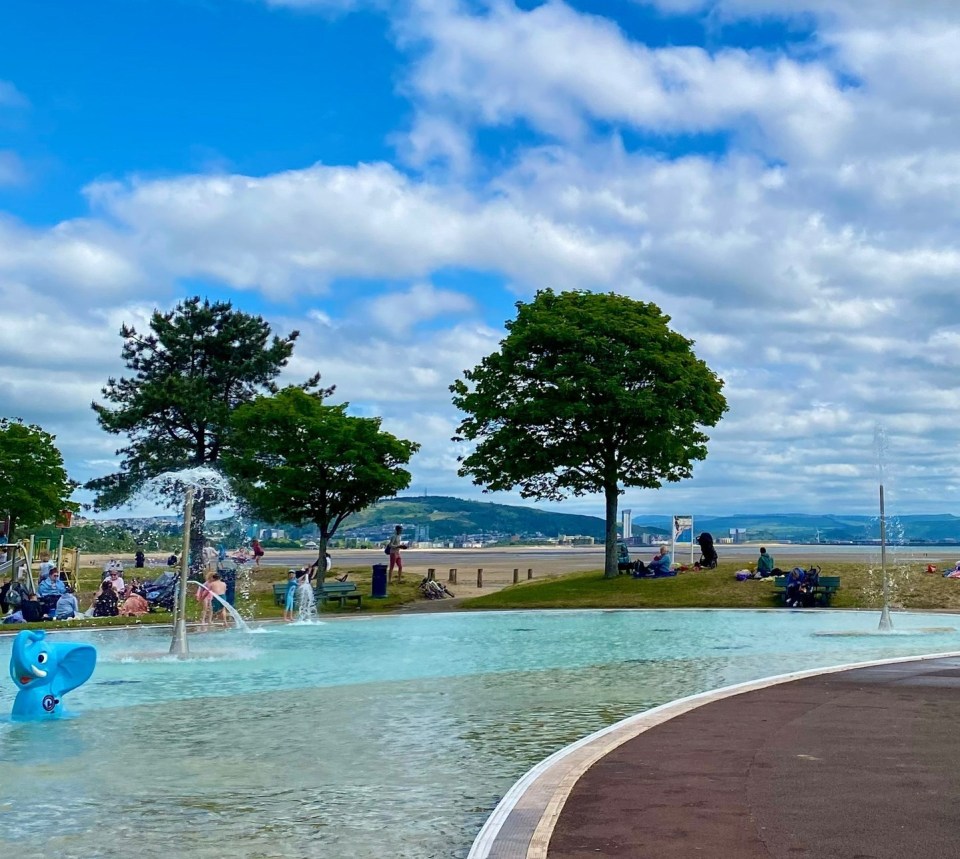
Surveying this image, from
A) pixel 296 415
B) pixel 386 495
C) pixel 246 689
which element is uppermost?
pixel 296 415

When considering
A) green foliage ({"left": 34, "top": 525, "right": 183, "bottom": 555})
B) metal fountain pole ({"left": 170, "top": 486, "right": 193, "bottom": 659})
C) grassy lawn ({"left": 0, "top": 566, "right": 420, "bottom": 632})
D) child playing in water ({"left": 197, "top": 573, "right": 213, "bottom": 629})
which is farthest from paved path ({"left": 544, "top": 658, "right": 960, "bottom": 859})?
grassy lawn ({"left": 0, "top": 566, "right": 420, "bottom": 632})

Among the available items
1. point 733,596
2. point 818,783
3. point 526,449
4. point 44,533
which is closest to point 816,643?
point 733,596

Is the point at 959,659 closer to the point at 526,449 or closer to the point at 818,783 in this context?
the point at 818,783

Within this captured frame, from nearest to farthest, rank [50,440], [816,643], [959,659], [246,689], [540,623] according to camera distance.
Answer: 1. [246,689]
2. [959,659]
3. [816,643]
4. [540,623]
5. [50,440]

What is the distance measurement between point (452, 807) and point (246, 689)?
8.63 meters

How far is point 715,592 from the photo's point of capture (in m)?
36.1

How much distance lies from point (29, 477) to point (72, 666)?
57735 mm

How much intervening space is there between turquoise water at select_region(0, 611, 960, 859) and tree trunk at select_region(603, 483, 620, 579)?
14915 millimetres

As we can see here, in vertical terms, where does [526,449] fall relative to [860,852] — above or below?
above

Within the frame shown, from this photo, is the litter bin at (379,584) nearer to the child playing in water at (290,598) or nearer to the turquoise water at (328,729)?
the child playing in water at (290,598)

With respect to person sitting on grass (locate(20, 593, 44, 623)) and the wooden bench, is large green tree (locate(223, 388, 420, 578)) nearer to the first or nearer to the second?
the wooden bench

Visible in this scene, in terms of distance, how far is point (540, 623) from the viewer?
30.2m

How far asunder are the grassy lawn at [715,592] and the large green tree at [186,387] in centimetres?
2937

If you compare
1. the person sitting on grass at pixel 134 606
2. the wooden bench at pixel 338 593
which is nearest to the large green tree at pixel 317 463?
the wooden bench at pixel 338 593
